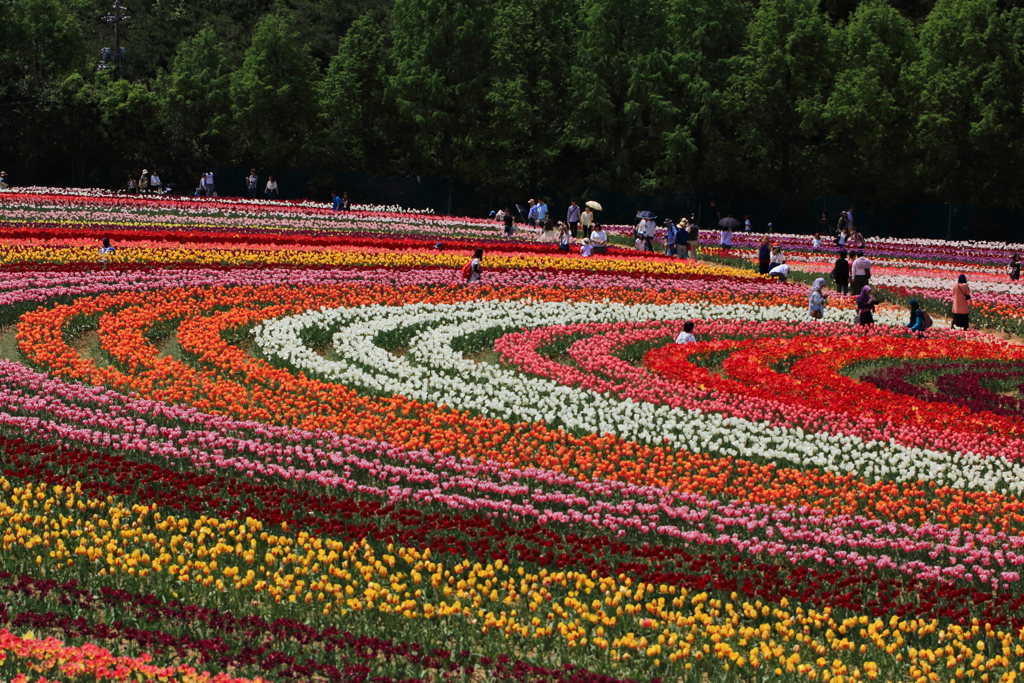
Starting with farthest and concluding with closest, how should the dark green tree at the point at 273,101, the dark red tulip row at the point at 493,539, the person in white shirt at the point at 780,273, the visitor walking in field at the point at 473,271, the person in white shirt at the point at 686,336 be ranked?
1. the dark green tree at the point at 273,101
2. the person in white shirt at the point at 780,273
3. the visitor walking in field at the point at 473,271
4. the person in white shirt at the point at 686,336
5. the dark red tulip row at the point at 493,539

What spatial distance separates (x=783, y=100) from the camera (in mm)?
65188

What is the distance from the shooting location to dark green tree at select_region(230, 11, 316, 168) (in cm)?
7031

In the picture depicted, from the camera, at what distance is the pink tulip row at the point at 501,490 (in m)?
12.4

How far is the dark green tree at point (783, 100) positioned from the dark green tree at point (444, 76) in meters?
13.1

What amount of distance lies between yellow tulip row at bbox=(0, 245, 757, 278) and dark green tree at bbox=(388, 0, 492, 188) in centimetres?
2809

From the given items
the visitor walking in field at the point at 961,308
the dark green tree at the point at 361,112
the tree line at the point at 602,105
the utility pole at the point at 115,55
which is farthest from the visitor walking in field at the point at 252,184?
the visitor walking in field at the point at 961,308

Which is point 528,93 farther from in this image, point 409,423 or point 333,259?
point 409,423

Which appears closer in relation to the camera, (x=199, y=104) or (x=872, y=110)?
(x=872, y=110)

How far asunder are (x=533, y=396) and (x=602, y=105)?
47872 millimetres

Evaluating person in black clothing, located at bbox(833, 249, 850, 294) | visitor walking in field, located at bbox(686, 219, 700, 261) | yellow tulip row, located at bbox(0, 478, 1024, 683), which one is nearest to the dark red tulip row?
yellow tulip row, located at bbox(0, 478, 1024, 683)

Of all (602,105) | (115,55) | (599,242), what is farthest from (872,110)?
(115,55)

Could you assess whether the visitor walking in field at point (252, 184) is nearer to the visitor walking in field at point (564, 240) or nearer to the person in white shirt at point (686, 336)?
the visitor walking in field at point (564, 240)

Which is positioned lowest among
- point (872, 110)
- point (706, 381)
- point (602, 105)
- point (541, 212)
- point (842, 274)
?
point (706, 381)

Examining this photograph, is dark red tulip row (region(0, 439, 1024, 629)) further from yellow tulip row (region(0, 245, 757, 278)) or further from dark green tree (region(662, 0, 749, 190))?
dark green tree (region(662, 0, 749, 190))
